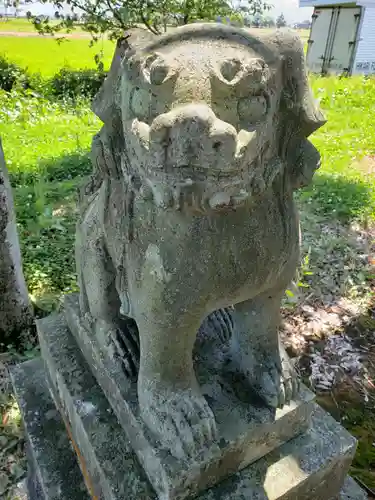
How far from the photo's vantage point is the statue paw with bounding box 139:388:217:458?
108 cm

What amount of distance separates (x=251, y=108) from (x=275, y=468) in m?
0.90

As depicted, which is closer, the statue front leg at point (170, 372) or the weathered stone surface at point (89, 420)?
the statue front leg at point (170, 372)

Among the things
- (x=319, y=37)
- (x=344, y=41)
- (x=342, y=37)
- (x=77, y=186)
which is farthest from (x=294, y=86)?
(x=319, y=37)

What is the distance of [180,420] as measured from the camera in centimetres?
109

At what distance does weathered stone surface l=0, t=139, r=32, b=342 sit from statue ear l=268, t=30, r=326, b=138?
1417mm

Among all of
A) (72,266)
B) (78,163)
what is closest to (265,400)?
(72,266)

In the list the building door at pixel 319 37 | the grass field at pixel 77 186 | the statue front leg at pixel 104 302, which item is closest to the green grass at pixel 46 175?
the grass field at pixel 77 186

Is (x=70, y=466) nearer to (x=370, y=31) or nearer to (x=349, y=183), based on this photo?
(x=349, y=183)

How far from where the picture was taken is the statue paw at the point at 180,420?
1079mm

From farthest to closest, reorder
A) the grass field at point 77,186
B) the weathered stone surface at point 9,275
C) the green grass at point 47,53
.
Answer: the green grass at point 47,53 → the grass field at point 77,186 → the weathered stone surface at point 9,275

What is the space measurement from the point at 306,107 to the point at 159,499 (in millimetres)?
926

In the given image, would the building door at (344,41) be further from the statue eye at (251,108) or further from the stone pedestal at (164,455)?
the statue eye at (251,108)

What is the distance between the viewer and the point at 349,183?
4004 millimetres

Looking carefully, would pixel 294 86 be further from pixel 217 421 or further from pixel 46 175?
pixel 46 175
